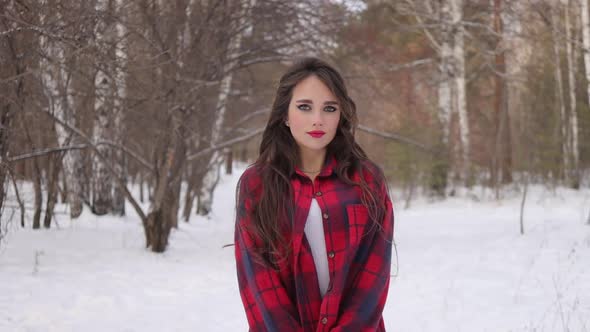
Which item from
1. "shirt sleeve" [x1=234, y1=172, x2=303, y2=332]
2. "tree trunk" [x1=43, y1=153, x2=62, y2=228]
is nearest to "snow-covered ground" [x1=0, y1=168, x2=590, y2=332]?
"tree trunk" [x1=43, y1=153, x2=62, y2=228]

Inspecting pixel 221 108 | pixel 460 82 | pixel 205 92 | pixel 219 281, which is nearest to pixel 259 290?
pixel 219 281

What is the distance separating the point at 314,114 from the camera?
2320mm

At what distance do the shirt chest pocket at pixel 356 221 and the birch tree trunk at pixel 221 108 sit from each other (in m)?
6.12

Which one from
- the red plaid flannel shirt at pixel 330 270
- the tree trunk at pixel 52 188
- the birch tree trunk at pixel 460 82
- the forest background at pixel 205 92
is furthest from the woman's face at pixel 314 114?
the birch tree trunk at pixel 460 82

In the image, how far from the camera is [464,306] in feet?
17.3

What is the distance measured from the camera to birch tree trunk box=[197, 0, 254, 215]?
8.44 meters

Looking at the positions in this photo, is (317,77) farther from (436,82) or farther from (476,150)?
(476,150)

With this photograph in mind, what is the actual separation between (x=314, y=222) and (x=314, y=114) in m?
0.43

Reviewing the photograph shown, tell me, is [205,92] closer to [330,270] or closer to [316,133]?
[316,133]

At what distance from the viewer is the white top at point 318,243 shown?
2252mm

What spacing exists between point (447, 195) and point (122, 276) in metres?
12.6

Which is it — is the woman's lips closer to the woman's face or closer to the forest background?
the woman's face

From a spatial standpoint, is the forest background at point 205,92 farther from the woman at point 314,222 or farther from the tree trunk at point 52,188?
the woman at point 314,222

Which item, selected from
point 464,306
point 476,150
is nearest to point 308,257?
point 464,306
